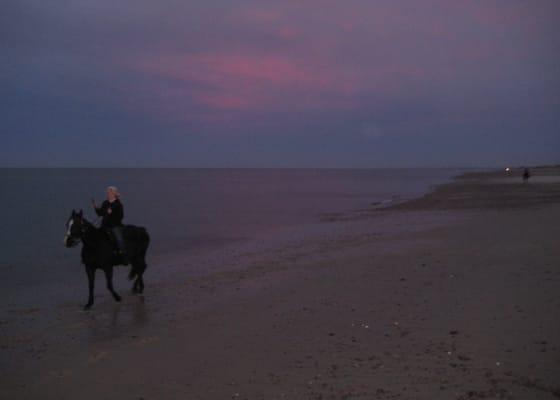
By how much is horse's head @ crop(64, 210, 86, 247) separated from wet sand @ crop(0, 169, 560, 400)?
1344 millimetres

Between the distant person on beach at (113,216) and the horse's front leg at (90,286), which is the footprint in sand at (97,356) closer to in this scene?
the horse's front leg at (90,286)

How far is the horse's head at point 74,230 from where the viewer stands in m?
10.4

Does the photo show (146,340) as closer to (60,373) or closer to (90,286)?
(60,373)

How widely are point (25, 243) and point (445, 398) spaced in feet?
74.4

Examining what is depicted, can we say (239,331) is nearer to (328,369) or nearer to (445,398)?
(328,369)

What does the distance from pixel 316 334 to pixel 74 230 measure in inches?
209

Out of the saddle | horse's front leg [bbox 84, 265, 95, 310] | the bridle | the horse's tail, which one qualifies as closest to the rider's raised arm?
the saddle

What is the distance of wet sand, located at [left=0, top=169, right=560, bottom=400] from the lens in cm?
594

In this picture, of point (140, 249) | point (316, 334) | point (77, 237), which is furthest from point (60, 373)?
point (140, 249)

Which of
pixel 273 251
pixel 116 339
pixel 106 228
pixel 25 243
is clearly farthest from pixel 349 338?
pixel 25 243

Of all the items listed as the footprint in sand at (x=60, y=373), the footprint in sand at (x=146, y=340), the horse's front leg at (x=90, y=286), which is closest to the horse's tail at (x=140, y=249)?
the horse's front leg at (x=90, y=286)

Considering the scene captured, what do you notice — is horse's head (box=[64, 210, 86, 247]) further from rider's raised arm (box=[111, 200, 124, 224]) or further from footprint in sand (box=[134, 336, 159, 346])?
footprint in sand (box=[134, 336, 159, 346])

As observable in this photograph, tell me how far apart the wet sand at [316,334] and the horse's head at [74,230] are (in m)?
1.34

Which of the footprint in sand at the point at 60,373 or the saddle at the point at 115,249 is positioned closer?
the footprint in sand at the point at 60,373
